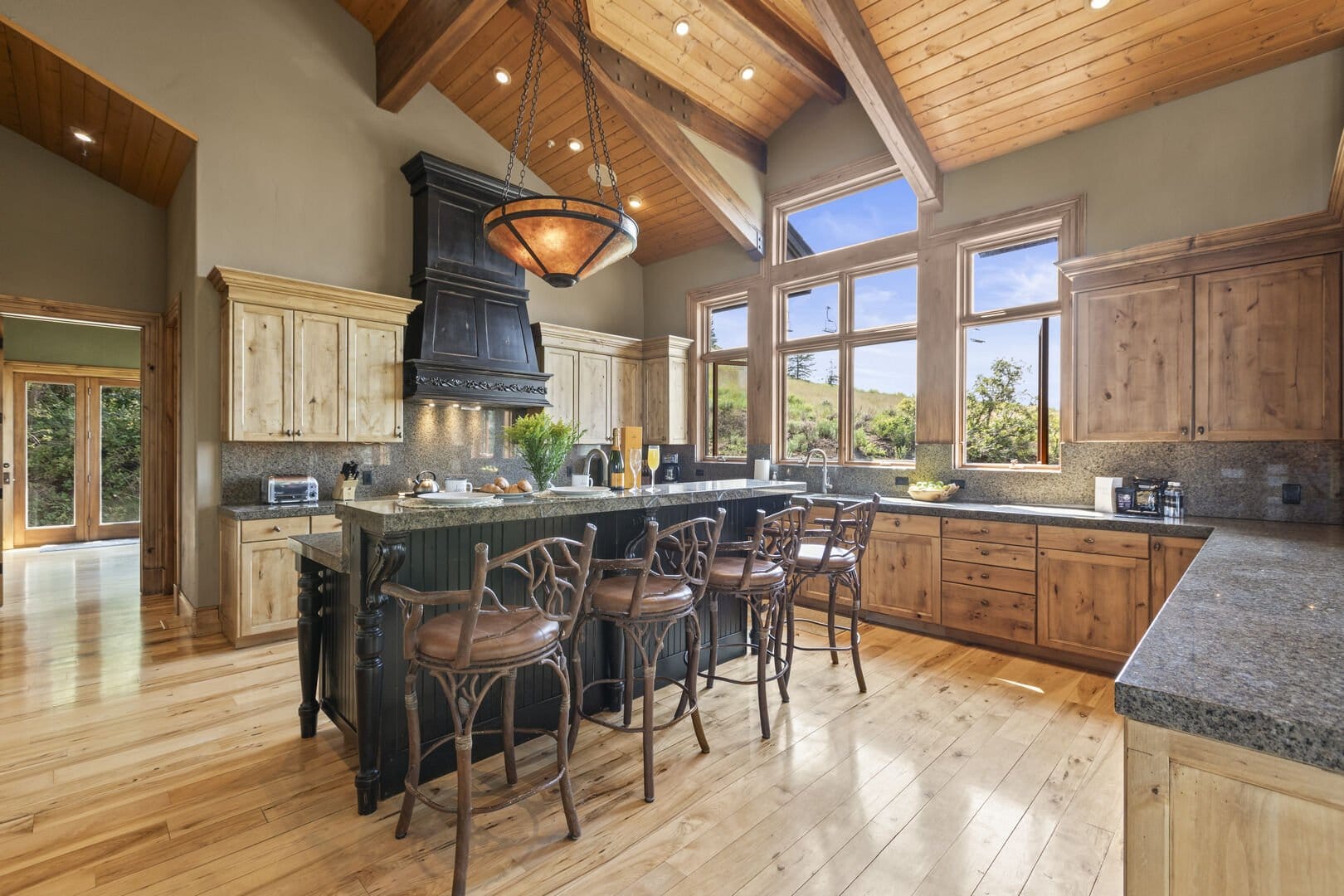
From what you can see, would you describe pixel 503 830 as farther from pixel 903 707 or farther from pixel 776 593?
pixel 903 707

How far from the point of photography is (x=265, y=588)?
402 centimetres

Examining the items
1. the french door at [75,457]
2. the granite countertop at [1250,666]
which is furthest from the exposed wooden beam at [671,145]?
the french door at [75,457]

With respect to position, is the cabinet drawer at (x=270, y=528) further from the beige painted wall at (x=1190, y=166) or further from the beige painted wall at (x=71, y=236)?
the beige painted wall at (x=1190, y=166)

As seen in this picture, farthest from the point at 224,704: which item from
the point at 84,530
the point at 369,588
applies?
the point at 84,530

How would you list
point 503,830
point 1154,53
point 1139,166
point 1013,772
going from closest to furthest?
point 503,830 < point 1013,772 < point 1154,53 < point 1139,166

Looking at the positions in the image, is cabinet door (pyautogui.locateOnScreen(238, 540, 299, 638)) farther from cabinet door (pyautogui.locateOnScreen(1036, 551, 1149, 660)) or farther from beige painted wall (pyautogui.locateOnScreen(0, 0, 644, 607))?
cabinet door (pyautogui.locateOnScreen(1036, 551, 1149, 660))

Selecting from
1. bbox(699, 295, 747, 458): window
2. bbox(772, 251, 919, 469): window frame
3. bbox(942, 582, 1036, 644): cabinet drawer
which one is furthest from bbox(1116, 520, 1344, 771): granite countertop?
bbox(699, 295, 747, 458): window

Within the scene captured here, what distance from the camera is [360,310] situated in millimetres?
4629

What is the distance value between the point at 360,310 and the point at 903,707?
4560 mm

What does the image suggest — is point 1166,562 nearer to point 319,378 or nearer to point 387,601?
point 387,601

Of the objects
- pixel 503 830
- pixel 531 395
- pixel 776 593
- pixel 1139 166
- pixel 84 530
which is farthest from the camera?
pixel 84 530

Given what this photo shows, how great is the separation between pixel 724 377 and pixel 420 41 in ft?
12.9

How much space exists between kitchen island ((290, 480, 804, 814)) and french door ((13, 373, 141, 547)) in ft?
24.9

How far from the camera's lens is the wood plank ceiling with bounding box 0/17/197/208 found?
12.9 feet
